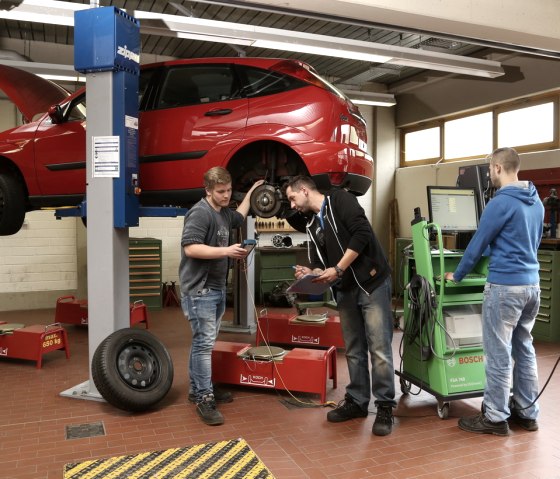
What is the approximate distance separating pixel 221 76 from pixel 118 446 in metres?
2.85

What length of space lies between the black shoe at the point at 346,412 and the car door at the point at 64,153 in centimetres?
285

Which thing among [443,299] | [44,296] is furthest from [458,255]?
[44,296]

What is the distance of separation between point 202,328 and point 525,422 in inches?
85.0

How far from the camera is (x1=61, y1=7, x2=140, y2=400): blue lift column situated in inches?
138

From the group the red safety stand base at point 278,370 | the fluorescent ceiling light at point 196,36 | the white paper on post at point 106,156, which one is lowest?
the red safety stand base at point 278,370

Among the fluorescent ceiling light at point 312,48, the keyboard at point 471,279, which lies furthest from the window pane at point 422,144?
the keyboard at point 471,279

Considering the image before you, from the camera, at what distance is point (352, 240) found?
2.97 m

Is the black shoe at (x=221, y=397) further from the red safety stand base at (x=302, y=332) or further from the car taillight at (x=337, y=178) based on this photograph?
the car taillight at (x=337, y=178)

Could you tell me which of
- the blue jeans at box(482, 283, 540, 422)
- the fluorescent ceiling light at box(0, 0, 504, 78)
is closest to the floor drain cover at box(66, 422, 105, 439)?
the blue jeans at box(482, 283, 540, 422)

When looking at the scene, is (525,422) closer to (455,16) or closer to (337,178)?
(337,178)

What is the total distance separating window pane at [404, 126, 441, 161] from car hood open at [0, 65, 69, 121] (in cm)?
658

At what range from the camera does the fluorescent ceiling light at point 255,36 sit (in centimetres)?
457

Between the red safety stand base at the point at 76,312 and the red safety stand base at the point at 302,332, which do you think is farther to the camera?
the red safety stand base at the point at 76,312

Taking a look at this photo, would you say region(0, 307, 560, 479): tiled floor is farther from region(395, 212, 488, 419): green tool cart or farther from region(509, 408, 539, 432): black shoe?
region(395, 212, 488, 419): green tool cart
